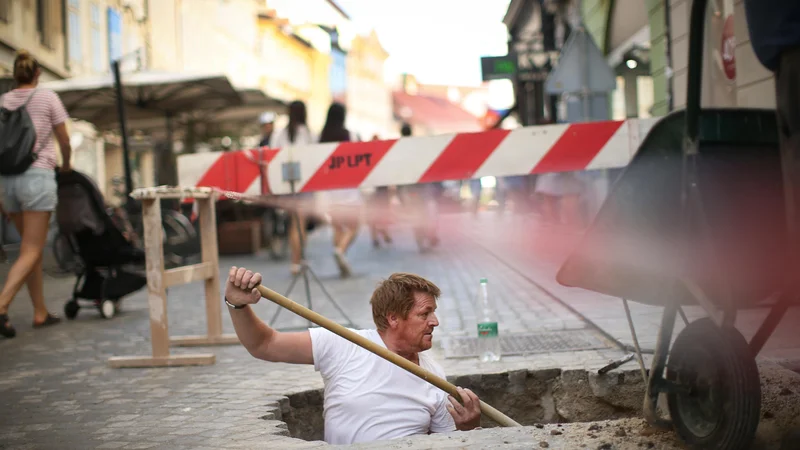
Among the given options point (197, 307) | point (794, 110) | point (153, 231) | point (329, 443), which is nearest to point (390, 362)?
point (329, 443)

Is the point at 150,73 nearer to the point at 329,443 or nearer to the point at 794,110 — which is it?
the point at 329,443

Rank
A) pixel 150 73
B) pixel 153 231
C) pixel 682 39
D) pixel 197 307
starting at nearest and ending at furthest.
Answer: pixel 153 231
pixel 197 307
pixel 682 39
pixel 150 73

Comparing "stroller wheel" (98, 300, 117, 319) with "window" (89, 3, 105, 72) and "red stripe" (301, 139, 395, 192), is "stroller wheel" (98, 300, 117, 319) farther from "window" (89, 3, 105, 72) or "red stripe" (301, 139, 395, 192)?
"window" (89, 3, 105, 72)

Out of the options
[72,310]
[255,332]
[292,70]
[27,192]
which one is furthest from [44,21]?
[292,70]

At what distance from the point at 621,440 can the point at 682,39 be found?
8.72 meters

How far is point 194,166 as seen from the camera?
6352 millimetres

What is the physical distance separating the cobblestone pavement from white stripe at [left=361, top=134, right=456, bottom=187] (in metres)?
1.06

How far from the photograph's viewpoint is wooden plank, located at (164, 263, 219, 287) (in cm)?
574

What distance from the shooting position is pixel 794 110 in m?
2.75

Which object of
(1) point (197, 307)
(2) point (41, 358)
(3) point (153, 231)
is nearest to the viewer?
(3) point (153, 231)

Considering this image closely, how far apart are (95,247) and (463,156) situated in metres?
3.74

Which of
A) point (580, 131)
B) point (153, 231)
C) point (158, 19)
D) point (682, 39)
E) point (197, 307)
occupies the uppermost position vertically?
point (158, 19)

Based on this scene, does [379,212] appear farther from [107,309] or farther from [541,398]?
[541,398]

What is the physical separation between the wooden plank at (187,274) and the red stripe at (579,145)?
2149mm
